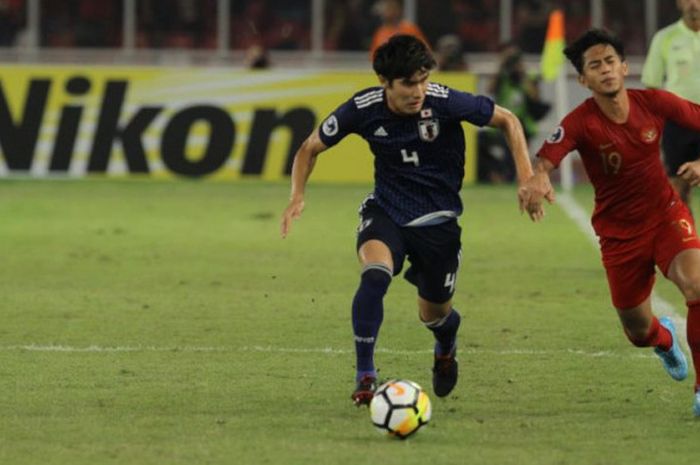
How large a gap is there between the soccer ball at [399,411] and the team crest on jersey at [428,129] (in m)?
1.44

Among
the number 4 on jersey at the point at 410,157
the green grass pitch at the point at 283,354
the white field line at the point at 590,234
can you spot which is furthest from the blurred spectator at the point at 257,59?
the number 4 on jersey at the point at 410,157

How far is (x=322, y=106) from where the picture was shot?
23547 mm

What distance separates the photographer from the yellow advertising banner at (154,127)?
23.2m

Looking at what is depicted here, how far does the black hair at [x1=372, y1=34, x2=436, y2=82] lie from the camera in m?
8.64

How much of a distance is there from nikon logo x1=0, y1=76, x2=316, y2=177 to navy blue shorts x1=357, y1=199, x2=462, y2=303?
46.1 feet

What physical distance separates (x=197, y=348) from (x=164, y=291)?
2.93 metres

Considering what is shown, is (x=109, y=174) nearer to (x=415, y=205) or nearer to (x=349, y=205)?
(x=349, y=205)

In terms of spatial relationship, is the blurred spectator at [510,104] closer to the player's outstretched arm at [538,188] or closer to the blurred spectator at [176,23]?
the blurred spectator at [176,23]

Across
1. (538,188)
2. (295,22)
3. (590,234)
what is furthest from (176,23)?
(538,188)


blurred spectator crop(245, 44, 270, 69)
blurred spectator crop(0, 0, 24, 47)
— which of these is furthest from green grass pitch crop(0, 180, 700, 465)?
blurred spectator crop(0, 0, 24, 47)

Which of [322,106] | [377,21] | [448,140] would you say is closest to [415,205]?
[448,140]

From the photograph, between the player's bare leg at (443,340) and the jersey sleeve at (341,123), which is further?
the player's bare leg at (443,340)

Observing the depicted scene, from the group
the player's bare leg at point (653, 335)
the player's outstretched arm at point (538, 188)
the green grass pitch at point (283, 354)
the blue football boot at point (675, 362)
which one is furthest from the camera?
the blue football boot at point (675, 362)

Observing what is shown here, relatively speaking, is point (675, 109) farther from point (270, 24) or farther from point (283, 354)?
point (270, 24)
